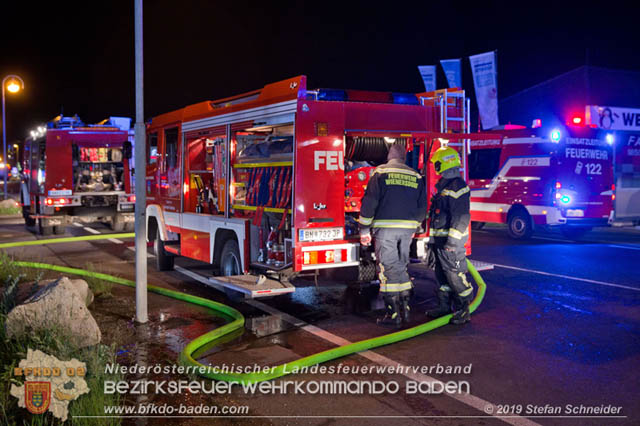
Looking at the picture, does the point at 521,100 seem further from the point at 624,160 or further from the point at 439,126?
the point at 439,126

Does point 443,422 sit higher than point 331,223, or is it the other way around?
point 331,223

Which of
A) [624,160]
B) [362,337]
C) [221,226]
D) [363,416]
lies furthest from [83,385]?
[624,160]

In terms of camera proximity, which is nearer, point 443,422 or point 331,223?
point 443,422

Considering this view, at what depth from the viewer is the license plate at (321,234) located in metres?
6.62

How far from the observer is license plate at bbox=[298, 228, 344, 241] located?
21.7 ft

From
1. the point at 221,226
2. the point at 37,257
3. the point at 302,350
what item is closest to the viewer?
the point at 302,350

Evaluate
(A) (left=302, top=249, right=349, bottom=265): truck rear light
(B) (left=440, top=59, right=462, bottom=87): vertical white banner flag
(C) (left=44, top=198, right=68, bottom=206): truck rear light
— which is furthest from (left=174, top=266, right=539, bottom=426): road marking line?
(B) (left=440, top=59, right=462, bottom=87): vertical white banner flag

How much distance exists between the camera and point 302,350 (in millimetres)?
5508

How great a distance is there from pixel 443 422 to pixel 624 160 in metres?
14.7

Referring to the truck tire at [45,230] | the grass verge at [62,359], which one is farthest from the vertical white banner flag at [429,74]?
the grass verge at [62,359]

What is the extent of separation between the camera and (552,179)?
555 inches

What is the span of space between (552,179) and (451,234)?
883 cm

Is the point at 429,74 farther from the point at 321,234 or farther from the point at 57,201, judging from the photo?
the point at 321,234

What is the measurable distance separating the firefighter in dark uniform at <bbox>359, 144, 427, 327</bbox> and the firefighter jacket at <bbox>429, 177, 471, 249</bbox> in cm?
25
